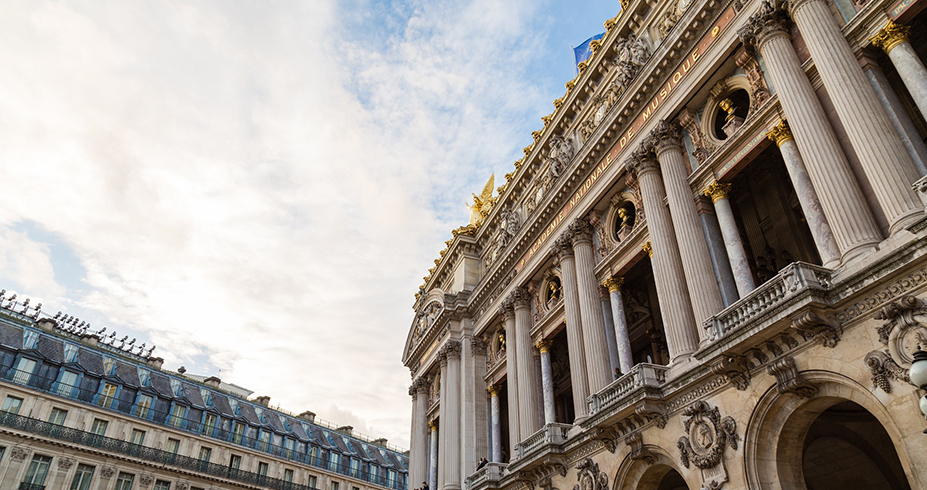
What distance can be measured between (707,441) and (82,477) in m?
44.0

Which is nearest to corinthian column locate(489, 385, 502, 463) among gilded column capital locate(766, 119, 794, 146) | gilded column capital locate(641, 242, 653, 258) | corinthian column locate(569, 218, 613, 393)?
corinthian column locate(569, 218, 613, 393)

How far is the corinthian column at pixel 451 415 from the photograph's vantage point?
1250 inches

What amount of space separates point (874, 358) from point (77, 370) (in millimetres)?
51116

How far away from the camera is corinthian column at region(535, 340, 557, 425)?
25.4 metres

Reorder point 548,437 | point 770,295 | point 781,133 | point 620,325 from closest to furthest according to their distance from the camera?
point 770,295 < point 781,133 < point 620,325 < point 548,437

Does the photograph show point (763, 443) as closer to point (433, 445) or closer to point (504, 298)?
point (504, 298)

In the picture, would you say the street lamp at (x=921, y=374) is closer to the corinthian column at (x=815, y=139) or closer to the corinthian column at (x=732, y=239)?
the corinthian column at (x=815, y=139)

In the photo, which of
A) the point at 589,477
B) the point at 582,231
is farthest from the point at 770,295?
the point at 582,231

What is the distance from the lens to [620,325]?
2202cm

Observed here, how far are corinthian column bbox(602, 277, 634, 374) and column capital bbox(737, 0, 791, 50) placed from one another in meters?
9.54

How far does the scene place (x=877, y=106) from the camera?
14.0 m

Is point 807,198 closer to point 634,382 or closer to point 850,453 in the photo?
point 634,382

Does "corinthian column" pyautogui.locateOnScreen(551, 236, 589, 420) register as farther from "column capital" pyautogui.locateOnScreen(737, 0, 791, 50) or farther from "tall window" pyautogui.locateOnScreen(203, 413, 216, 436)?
"tall window" pyautogui.locateOnScreen(203, 413, 216, 436)

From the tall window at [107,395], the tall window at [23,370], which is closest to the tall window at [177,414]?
the tall window at [107,395]
